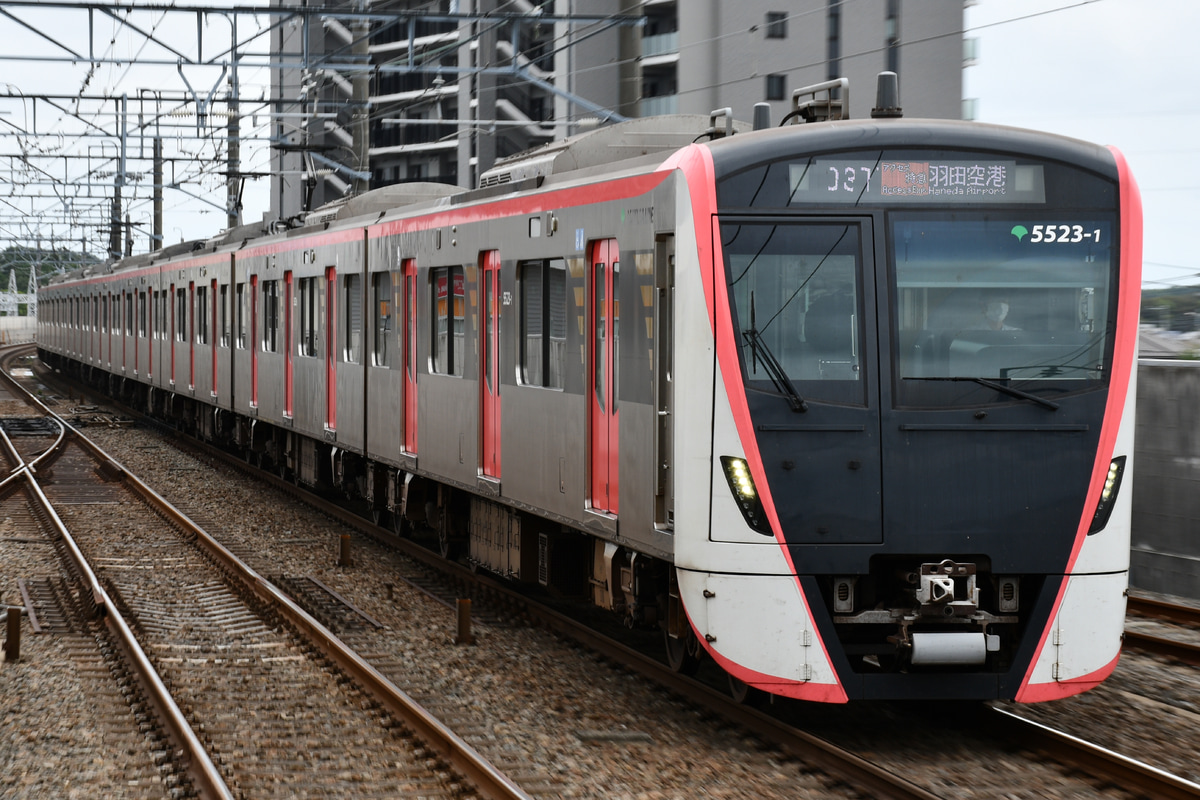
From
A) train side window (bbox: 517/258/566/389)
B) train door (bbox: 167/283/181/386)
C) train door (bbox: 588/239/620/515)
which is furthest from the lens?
train door (bbox: 167/283/181/386)

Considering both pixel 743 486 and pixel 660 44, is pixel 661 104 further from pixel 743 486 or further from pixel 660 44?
pixel 743 486

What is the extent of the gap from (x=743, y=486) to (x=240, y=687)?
343 centimetres

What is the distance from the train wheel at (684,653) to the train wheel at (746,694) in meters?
0.27

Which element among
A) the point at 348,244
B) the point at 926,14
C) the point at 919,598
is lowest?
the point at 919,598

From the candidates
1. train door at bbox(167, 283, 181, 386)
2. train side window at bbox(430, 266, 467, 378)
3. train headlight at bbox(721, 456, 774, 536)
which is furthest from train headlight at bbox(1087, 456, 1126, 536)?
train door at bbox(167, 283, 181, 386)

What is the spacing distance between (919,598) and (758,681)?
809mm

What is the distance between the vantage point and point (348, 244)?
49.4ft

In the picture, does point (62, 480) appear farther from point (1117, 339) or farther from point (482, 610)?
Answer: point (1117, 339)

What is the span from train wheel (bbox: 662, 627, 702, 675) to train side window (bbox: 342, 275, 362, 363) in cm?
728

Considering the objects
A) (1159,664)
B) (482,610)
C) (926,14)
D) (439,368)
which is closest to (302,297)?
(439,368)

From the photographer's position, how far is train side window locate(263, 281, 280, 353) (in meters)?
18.8

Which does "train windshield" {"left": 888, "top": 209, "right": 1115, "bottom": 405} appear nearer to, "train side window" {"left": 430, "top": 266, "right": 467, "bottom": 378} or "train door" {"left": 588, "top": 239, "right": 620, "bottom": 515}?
"train door" {"left": 588, "top": 239, "right": 620, "bottom": 515}

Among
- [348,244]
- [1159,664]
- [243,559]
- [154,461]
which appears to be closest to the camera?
[1159,664]

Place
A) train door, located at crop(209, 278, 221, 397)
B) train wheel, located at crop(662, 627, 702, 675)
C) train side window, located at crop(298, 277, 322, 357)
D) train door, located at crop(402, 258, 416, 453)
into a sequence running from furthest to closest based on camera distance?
train door, located at crop(209, 278, 221, 397), train side window, located at crop(298, 277, 322, 357), train door, located at crop(402, 258, 416, 453), train wheel, located at crop(662, 627, 702, 675)
